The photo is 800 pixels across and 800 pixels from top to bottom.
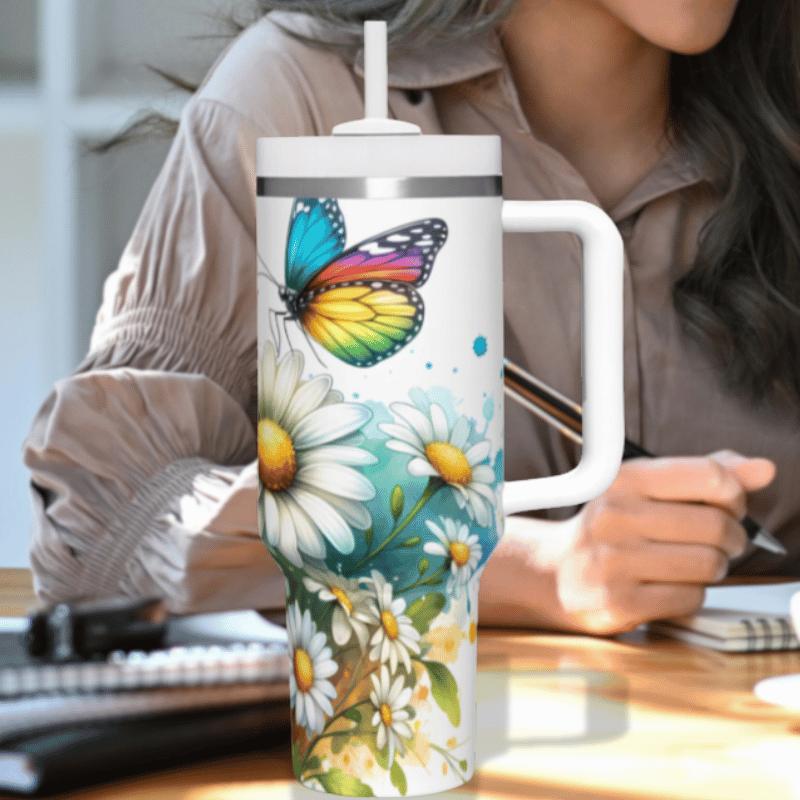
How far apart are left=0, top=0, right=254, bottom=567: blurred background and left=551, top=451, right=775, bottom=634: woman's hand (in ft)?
5.69

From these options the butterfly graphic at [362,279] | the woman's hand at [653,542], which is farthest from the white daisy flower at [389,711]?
the woman's hand at [653,542]

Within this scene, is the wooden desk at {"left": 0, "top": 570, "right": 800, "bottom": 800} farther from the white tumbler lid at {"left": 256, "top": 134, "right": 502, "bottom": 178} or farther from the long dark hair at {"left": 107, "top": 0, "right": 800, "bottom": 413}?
the long dark hair at {"left": 107, "top": 0, "right": 800, "bottom": 413}

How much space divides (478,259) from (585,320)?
0.06m

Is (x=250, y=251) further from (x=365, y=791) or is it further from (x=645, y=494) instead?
(x=365, y=791)

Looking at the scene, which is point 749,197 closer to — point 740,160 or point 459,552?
point 740,160

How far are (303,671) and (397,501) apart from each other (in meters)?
0.08

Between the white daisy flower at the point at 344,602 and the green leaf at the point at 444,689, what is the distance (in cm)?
3

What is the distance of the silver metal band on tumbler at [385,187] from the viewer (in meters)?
0.40

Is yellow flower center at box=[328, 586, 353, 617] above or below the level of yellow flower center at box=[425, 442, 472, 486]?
below

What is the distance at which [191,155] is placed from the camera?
1.05 m

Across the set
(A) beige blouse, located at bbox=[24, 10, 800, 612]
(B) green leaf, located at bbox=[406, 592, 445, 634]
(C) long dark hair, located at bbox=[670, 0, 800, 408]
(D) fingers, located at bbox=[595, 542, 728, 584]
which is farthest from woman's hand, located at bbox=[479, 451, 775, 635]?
(C) long dark hair, located at bbox=[670, 0, 800, 408]

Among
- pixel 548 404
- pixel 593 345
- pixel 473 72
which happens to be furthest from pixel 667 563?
pixel 473 72

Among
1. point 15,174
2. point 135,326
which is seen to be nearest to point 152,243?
point 135,326

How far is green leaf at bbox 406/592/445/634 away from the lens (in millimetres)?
418
